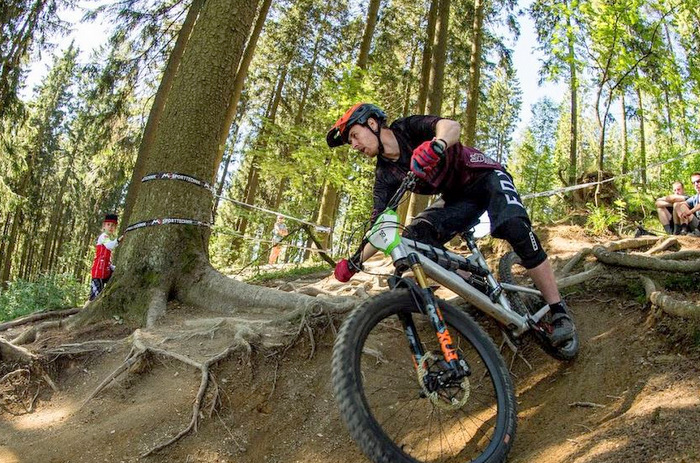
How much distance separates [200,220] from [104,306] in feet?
4.41

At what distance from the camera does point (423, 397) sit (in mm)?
2715

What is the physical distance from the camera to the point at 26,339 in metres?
4.88

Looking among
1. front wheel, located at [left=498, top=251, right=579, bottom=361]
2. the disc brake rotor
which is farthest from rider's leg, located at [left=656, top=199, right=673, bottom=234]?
the disc brake rotor

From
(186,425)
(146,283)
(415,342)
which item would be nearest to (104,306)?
(146,283)

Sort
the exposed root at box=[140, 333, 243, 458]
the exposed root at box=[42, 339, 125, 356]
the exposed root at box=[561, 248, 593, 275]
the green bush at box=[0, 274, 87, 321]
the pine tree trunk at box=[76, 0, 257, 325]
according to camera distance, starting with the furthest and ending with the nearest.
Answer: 1. the green bush at box=[0, 274, 87, 321]
2. the exposed root at box=[561, 248, 593, 275]
3. the pine tree trunk at box=[76, 0, 257, 325]
4. the exposed root at box=[42, 339, 125, 356]
5. the exposed root at box=[140, 333, 243, 458]

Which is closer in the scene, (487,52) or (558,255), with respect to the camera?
(558,255)

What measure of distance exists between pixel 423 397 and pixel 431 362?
0.67ft

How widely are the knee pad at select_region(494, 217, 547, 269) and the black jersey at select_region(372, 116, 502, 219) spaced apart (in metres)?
0.44

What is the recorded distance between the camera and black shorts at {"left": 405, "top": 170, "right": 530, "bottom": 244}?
3.38 metres

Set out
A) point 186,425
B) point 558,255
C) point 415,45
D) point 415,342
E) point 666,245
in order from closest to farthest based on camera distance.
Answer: point 415,342 < point 186,425 < point 666,245 < point 558,255 < point 415,45

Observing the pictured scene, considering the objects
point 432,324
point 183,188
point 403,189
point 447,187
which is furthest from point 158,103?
point 432,324

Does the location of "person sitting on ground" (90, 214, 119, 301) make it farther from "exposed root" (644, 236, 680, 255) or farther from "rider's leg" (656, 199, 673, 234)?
"rider's leg" (656, 199, 673, 234)

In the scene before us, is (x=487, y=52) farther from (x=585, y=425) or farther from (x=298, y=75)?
(x=585, y=425)

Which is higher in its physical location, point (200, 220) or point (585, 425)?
point (200, 220)
